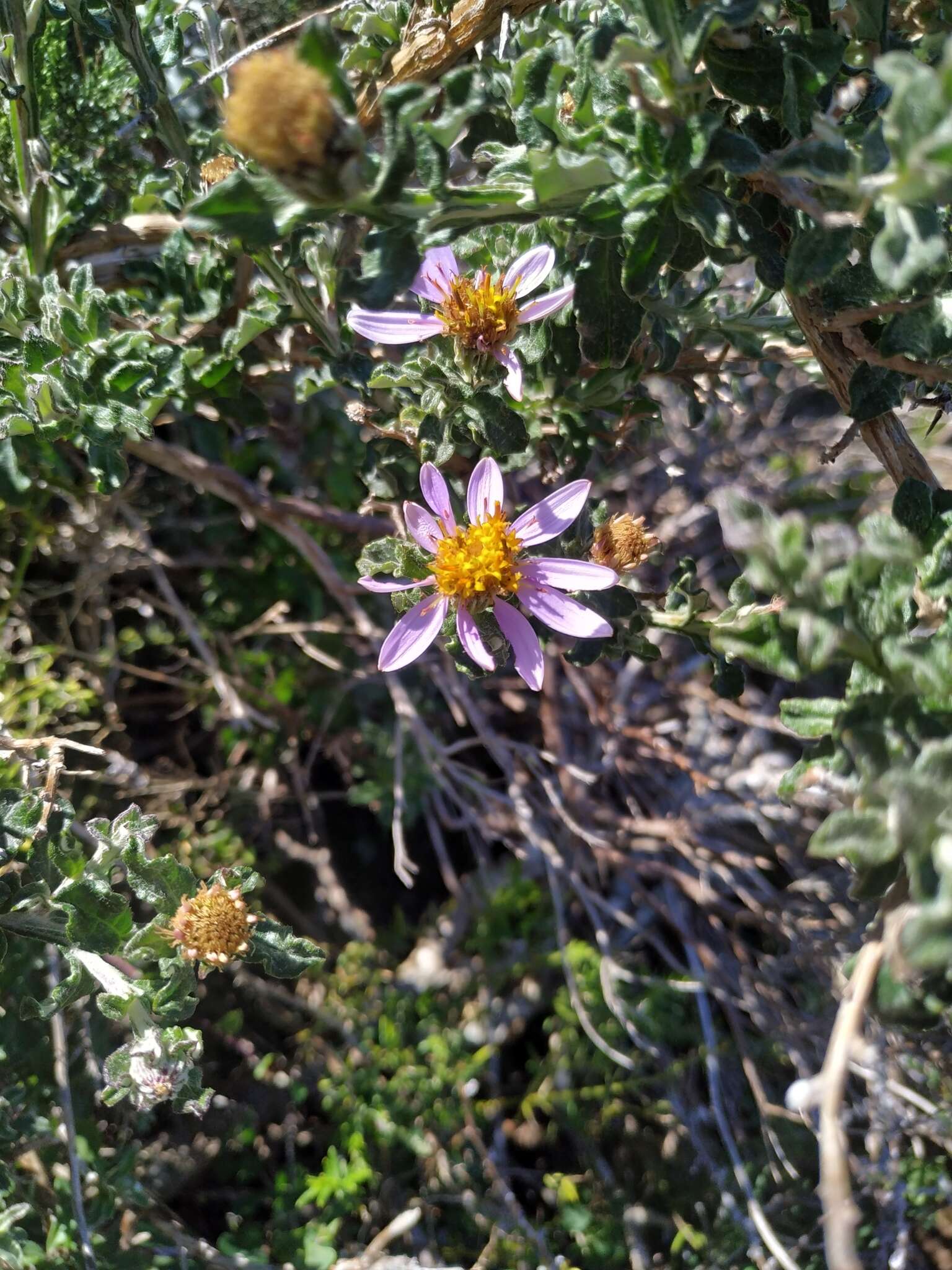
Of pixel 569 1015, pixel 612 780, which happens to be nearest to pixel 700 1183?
pixel 569 1015

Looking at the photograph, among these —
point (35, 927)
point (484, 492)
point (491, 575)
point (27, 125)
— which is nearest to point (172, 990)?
point (35, 927)

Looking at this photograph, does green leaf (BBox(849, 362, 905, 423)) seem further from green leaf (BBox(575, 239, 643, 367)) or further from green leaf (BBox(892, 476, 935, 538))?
green leaf (BBox(575, 239, 643, 367))

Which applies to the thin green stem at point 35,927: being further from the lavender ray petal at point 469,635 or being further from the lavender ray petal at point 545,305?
the lavender ray petal at point 545,305

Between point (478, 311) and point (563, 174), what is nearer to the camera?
point (563, 174)

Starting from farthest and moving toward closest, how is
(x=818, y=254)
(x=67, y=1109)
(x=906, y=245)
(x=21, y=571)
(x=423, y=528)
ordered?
(x=21, y=571) < (x=67, y=1109) < (x=423, y=528) < (x=818, y=254) < (x=906, y=245)

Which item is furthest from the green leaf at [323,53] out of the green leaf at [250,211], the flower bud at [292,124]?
the green leaf at [250,211]

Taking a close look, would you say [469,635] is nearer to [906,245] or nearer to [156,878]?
[156,878]
